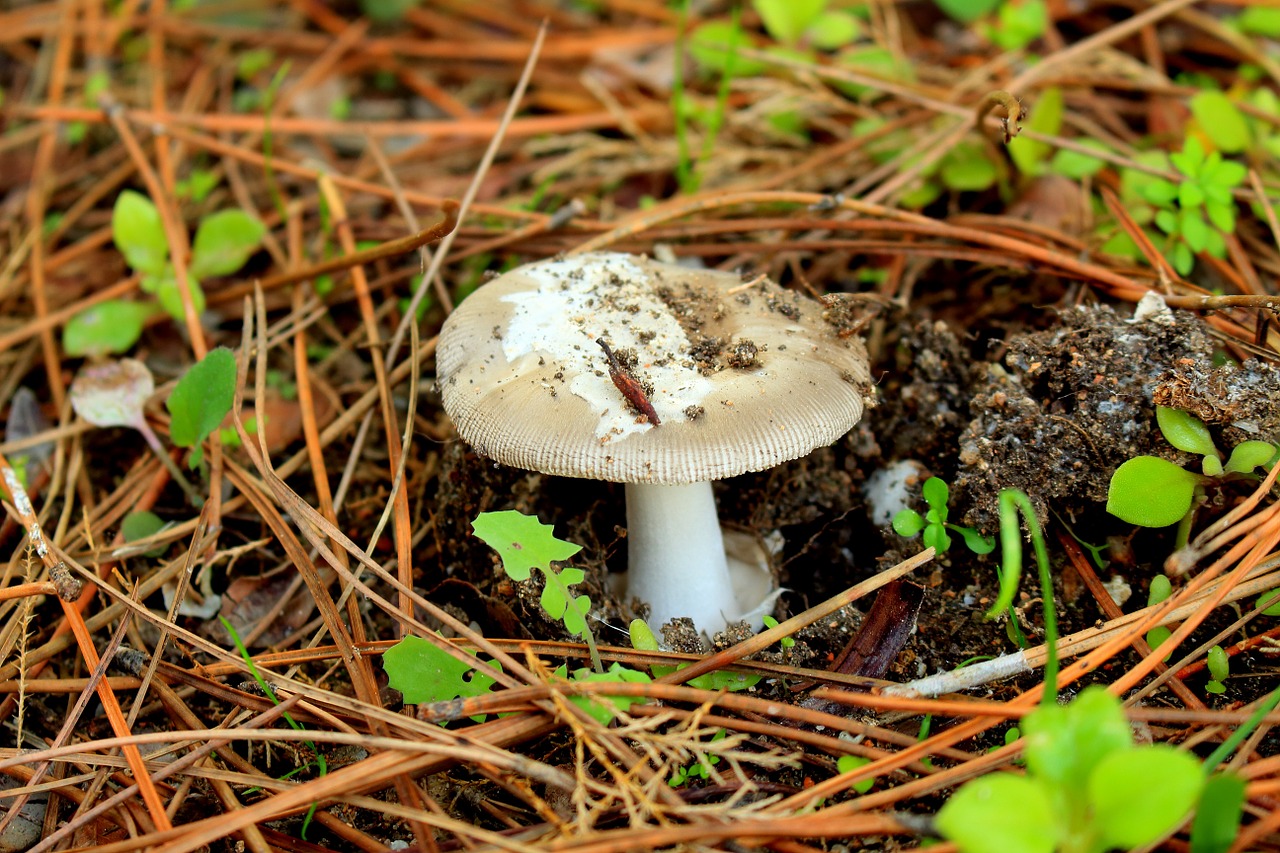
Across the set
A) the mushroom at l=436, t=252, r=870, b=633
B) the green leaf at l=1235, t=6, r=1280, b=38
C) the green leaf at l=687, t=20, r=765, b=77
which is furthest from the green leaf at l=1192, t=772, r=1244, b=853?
the green leaf at l=1235, t=6, r=1280, b=38

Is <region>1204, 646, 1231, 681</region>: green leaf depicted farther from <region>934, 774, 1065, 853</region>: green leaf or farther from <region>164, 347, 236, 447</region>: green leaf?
<region>164, 347, 236, 447</region>: green leaf

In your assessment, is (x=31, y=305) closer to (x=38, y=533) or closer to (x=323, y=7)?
(x=38, y=533)

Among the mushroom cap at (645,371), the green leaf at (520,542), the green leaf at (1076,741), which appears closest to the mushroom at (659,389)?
the mushroom cap at (645,371)

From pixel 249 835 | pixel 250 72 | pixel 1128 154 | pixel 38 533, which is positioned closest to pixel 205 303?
pixel 38 533

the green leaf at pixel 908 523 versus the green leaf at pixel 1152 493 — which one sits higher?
the green leaf at pixel 1152 493

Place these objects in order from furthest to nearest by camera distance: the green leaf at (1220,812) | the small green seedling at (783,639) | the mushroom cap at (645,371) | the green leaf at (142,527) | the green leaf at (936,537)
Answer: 1. the green leaf at (142,527)
2. the green leaf at (936,537)
3. the small green seedling at (783,639)
4. the mushroom cap at (645,371)
5. the green leaf at (1220,812)

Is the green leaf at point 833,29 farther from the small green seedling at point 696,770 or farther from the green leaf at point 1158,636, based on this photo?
the small green seedling at point 696,770

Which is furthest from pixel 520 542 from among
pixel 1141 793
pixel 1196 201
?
pixel 1196 201
